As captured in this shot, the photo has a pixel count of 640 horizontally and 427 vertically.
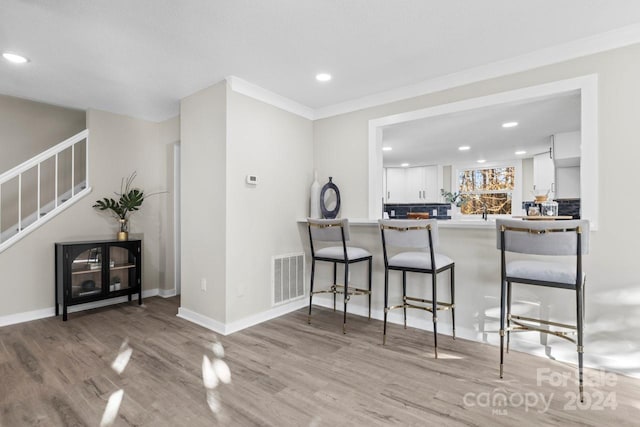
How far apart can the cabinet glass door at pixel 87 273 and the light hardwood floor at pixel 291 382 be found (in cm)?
51

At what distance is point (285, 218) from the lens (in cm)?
364

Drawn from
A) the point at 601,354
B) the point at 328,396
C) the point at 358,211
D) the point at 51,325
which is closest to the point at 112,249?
the point at 51,325

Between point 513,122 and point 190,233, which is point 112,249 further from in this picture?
point 513,122

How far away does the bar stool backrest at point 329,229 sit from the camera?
2.96m

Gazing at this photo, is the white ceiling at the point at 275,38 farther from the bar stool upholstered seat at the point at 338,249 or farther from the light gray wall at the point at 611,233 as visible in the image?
the bar stool upholstered seat at the point at 338,249

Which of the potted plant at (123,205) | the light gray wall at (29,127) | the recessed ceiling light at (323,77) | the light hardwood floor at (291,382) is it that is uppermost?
the recessed ceiling light at (323,77)

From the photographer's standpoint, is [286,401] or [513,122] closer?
[286,401]

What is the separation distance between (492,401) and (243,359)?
5.48 ft

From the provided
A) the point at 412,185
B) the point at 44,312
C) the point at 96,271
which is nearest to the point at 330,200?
the point at 96,271

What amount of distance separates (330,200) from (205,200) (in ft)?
4.66

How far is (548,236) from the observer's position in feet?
6.50

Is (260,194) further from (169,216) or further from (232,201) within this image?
(169,216)

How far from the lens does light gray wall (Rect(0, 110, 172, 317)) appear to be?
3289mm

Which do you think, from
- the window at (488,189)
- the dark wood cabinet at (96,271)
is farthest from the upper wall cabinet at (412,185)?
the dark wood cabinet at (96,271)
